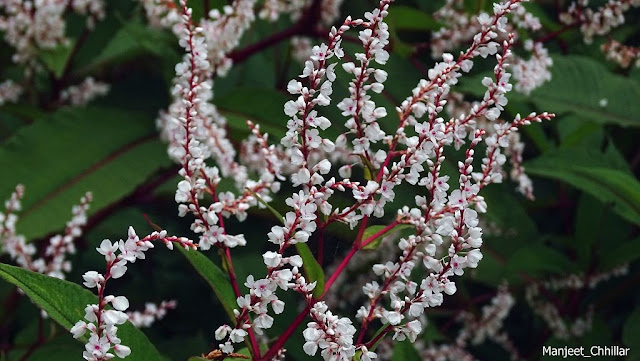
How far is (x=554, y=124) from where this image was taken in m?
1.87

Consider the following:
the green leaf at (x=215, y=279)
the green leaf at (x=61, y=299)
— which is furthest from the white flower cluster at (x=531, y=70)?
the green leaf at (x=61, y=299)

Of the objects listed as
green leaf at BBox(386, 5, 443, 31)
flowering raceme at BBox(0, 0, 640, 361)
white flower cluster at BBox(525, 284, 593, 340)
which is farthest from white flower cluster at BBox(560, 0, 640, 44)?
white flower cluster at BBox(525, 284, 593, 340)

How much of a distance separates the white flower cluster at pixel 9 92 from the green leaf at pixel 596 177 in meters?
1.13

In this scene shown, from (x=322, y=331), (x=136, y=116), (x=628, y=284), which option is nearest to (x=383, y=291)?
(x=322, y=331)

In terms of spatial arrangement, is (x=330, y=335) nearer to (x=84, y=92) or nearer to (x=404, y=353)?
(x=404, y=353)

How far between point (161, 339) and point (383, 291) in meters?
1.01

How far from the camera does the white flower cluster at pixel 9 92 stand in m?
1.72

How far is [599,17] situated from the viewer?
56.1 inches

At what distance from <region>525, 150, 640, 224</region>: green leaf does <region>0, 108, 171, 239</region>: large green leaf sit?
0.78 metres

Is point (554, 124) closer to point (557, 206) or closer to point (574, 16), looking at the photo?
point (557, 206)

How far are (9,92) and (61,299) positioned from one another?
3.43ft

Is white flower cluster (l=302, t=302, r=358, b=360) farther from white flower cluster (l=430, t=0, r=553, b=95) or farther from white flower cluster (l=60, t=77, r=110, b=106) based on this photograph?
white flower cluster (l=60, t=77, r=110, b=106)

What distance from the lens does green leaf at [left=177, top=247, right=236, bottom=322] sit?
891mm

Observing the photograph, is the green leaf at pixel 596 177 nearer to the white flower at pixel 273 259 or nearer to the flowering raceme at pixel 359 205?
the flowering raceme at pixel 359 205
